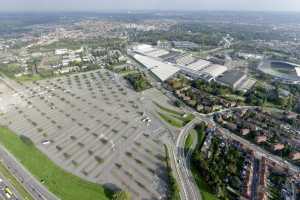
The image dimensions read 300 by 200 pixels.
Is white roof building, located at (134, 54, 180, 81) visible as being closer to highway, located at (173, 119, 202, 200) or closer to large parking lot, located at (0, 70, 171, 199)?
large parking lot, located at (0, 70, 171, 199)

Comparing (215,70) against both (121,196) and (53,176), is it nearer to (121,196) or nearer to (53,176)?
(121,196)

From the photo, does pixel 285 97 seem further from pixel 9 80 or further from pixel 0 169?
pixel 9 80

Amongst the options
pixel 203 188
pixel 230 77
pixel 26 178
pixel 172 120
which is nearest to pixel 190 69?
pixel 230 77

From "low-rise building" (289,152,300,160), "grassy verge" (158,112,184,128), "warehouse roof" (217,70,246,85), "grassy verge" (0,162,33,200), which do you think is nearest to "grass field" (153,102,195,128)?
"grassy verge" (158,112,184,128)

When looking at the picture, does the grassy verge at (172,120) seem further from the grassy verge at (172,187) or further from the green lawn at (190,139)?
the grassy verge at (172,187)

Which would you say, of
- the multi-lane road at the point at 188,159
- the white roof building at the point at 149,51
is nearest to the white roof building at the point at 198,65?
the white roof building at the point at 149,51

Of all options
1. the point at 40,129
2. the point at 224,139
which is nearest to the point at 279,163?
the point at 224,139
